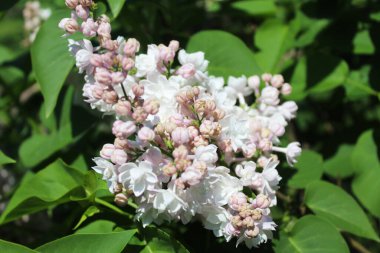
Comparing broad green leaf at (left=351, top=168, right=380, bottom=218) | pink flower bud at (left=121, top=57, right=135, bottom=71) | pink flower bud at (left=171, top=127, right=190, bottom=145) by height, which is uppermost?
pink flower bud at (left=121, top=57, right=135, bottom=71)

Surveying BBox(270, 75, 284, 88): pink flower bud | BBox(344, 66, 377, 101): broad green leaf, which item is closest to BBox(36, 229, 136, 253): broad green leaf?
BBox(270, 75, 284, 88): pink flower bud

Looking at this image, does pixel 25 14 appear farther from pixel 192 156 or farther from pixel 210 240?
pixel 192 156

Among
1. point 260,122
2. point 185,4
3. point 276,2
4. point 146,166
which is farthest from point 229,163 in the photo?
point 276,2

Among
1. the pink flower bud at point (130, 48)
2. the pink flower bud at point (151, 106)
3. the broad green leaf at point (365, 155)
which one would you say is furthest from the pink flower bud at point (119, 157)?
the broad green leaf at point (365, 155)

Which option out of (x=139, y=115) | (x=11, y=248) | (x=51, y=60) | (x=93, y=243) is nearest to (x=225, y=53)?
(x=51, y=60)

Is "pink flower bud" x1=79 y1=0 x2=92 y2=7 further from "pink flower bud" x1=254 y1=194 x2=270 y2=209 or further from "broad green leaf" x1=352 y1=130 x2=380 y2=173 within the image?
"broad green leaf" x1=352 y1=130 x2=380 y2=173

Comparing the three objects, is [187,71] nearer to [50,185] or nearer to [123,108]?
[123,108]
